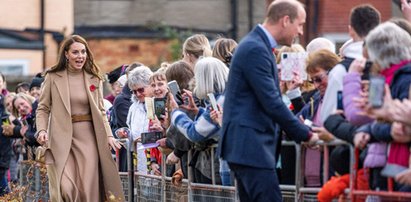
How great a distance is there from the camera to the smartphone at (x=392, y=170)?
372 inches

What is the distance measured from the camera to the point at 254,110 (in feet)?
35.0

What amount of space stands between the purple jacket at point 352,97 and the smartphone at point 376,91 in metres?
0.52

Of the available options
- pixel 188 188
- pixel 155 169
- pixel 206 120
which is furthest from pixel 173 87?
pixel 155 169

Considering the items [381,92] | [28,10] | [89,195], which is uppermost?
[28,10]

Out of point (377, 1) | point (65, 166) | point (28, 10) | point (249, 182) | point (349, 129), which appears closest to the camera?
point (349, 129)

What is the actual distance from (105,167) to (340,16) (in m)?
24.0

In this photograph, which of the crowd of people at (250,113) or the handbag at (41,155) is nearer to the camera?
the crowd of people at (250,113)

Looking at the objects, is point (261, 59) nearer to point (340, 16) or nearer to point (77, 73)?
point (77, 73)

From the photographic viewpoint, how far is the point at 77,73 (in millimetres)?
14852

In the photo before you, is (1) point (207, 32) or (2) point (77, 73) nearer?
(2) point (77, 73)

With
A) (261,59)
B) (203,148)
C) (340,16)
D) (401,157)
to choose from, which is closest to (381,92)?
(401,157)

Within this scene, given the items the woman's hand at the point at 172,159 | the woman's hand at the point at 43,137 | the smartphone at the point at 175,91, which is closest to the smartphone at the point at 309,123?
the smartphone at the point at 175,91

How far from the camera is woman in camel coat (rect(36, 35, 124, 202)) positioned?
14.7 meters

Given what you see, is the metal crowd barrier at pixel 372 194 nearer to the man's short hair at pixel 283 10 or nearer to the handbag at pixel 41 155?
the man's short hair at pixel 283 10
